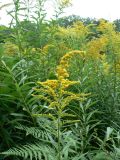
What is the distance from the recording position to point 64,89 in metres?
3.79

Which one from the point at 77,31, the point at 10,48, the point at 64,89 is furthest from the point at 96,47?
the point at 10,48

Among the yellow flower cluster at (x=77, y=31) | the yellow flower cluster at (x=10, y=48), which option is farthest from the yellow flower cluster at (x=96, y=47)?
the yellow flower cluster at (x=10, y=48)


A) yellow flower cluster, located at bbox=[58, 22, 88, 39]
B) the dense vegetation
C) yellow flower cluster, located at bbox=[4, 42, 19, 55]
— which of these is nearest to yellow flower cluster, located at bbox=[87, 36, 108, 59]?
the dense vegetation

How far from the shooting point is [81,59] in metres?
4.18

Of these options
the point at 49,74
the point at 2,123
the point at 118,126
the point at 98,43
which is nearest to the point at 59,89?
the point at 2,123

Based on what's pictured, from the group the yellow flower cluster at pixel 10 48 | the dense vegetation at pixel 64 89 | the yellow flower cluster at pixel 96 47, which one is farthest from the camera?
the yellow flower cluster at pixel 10 48

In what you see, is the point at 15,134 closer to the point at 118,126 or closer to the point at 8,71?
the point at 8,71

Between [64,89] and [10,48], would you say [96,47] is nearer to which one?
[64,89]

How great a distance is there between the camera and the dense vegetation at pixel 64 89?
3227 millimetres

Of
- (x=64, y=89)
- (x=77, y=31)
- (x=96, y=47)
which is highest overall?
(x=77, y=31)

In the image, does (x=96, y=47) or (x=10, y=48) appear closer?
(x=96, y=47)

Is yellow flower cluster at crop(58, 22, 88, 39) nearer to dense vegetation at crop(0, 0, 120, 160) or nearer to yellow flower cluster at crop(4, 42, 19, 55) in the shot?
dense vegetation at crop(0, 0, 120, 160)

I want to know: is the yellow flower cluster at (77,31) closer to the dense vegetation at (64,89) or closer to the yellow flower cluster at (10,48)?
the dense vegetation at (64,89)

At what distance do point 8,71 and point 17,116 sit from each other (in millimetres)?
473
